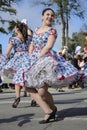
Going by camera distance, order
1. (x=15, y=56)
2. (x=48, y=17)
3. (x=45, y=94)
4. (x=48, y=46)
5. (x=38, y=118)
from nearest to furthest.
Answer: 1. (x=48, y=46)
2. (x=45, y=94)
3. (x=48, y=17)
4. (x=38, y=118)
5. (x=15, y=56)

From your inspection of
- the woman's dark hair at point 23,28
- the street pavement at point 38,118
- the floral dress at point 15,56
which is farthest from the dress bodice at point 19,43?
the street pavement at point 38,118

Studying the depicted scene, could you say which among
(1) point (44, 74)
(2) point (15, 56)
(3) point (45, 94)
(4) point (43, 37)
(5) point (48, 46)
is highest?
(4) point (43, 37)

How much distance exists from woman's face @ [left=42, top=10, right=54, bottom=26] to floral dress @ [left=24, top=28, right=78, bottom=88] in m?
0.20

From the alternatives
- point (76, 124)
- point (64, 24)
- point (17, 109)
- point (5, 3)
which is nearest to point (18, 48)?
point (17, 109)

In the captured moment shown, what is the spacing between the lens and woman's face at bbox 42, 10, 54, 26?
23.6ft

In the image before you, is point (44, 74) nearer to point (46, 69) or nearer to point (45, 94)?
point (46, 69)

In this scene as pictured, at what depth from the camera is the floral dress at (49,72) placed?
6.79 meters

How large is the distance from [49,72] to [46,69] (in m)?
0.07

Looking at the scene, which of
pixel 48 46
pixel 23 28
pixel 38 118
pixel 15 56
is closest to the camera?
pixel 48 46

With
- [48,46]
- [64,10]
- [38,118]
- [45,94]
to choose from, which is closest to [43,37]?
[48,46]

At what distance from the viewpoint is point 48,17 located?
23.6 feet

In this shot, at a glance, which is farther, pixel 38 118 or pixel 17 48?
pixel 17 48

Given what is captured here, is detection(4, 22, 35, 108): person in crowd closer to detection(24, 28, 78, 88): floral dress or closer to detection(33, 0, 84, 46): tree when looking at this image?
detection(24, 28, 78, 88): floral dress

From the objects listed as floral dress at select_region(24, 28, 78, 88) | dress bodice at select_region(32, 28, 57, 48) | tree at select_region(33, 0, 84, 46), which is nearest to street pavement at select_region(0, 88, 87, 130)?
floral dress at select_region(24, 28, 78, 88)
